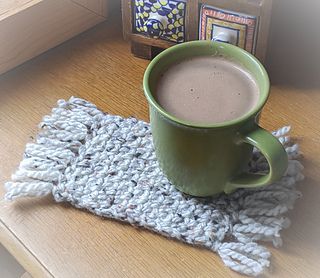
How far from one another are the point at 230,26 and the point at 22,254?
0.99 feet

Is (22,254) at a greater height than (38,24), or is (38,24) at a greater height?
(38,24)

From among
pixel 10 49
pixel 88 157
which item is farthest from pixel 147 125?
pixel 10 49

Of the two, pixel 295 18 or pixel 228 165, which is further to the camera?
pixel 295 18

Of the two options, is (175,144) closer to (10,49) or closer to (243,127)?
(243,127)

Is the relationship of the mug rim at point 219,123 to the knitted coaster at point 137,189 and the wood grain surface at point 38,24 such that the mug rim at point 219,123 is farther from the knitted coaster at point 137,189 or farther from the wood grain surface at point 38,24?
the wood grain surface at point 38,24

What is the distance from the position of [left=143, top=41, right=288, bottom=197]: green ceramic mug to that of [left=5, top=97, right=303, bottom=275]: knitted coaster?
0.07ft

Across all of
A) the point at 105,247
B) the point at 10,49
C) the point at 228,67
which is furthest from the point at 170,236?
the point at 10,49

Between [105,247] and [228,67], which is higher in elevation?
[228,67]

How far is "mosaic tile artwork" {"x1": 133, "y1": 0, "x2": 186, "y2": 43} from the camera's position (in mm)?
583

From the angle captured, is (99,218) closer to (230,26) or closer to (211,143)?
(211,143)

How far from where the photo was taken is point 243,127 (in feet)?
1.43


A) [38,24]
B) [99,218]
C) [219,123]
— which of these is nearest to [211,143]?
[219,123]

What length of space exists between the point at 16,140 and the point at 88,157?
0.08 metres

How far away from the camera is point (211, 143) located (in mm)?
443
